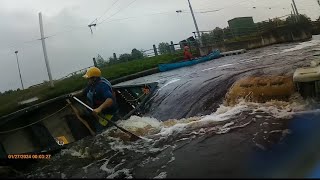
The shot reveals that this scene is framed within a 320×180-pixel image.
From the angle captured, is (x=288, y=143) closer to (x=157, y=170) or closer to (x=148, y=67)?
(x=157, y=170)

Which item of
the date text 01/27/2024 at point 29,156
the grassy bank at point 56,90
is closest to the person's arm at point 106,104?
the date text 01/27/2024 at point 29,156

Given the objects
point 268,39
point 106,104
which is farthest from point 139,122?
point 268,39

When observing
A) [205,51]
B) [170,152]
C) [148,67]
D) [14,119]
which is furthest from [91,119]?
[205,51]

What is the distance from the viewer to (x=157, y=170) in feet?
20.7

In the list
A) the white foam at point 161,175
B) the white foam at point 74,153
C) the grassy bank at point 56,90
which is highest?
the grassy bank at point 56,90

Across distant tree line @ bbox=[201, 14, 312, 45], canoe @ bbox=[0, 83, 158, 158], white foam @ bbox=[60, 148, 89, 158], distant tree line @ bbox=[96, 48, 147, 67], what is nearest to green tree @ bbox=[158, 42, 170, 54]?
distant tree line @ bbox=[96, 48, 147, 67]

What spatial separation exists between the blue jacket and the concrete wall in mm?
23655

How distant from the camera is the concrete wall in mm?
32625

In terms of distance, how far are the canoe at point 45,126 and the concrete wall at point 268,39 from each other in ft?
71.9

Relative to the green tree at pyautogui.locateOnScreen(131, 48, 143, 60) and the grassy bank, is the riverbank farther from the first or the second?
the green tree at pyautogui.locateOnScreen(131, 48, 143, 60)

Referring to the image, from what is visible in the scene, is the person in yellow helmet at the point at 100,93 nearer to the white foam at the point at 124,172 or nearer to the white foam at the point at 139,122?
the white foam at the point at 139,122

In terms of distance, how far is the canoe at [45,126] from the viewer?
10016mm

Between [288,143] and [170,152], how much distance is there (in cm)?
230

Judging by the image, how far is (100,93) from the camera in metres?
9.59
